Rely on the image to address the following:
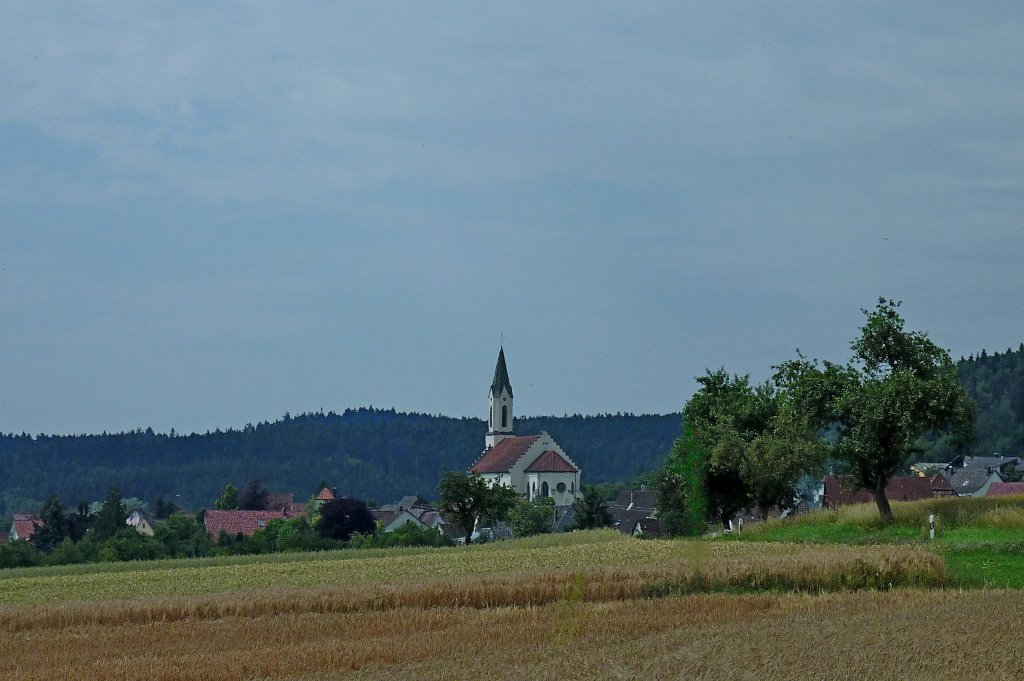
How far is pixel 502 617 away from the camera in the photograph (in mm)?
25391

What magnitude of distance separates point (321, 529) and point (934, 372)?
6368cm

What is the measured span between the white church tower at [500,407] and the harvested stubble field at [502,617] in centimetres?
14251

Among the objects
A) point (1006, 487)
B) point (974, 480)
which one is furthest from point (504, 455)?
point (1006, 487)

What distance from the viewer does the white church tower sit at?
181m

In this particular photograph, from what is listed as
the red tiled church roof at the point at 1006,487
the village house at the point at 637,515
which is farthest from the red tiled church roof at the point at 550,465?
the red tiled church roof at the point at 1006,487

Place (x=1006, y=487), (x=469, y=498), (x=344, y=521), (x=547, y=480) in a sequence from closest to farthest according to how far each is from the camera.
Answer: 1. (x=469, y=498)
2. (x=344, y=521)
3. (x=1006, y=487)
4. (x=547, y=480)

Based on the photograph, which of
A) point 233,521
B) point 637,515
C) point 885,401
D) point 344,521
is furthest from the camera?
point 637,515

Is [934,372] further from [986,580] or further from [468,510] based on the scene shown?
[468,510]

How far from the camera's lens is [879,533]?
42969mm

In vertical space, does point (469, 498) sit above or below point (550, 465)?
below

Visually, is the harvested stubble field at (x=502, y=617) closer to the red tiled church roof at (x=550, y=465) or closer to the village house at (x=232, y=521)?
the village house at (x=232, y=521)

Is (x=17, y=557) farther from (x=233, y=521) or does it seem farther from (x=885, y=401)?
(x=233, y=521)

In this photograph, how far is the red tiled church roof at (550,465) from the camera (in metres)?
165

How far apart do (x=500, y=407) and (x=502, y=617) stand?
15754cm
